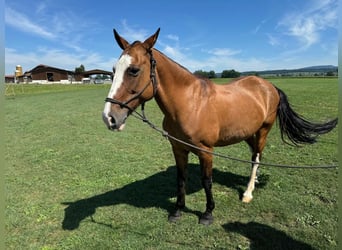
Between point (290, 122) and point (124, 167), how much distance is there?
3.21 metres

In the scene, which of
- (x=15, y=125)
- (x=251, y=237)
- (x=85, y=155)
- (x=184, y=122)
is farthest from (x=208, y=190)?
(x=15, y=125)

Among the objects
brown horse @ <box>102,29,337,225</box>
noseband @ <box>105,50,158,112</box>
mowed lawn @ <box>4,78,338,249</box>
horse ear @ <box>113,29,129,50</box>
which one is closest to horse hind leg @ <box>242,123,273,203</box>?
brown horse @ <box>102,29,337,225</box>

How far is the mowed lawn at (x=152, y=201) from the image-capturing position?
3.16m

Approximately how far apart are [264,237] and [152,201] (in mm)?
1649

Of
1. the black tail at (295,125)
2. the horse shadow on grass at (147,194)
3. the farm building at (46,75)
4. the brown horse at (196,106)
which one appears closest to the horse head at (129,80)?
the brown horse at (196,106)

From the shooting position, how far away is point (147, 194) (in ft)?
14.2

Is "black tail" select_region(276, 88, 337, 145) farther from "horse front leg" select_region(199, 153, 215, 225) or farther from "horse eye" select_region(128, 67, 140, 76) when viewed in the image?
"horse eye" select_region(128, 67, 140, 76)

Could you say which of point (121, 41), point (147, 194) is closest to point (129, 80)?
point (121, 41)

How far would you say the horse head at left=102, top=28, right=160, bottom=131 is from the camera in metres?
2.51

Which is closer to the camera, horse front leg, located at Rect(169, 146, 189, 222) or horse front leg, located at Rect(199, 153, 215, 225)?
horse front leg, located at Rect(199, 153, 215, 225)

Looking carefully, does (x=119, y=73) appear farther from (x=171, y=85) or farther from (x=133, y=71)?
(x=171, y=85)

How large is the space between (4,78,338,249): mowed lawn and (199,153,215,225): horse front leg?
0.10 m

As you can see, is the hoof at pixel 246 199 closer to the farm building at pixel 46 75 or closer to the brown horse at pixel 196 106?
the brown horse at pixel 196 106

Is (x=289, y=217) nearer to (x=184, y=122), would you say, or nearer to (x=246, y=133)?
(x=246, y=133)
